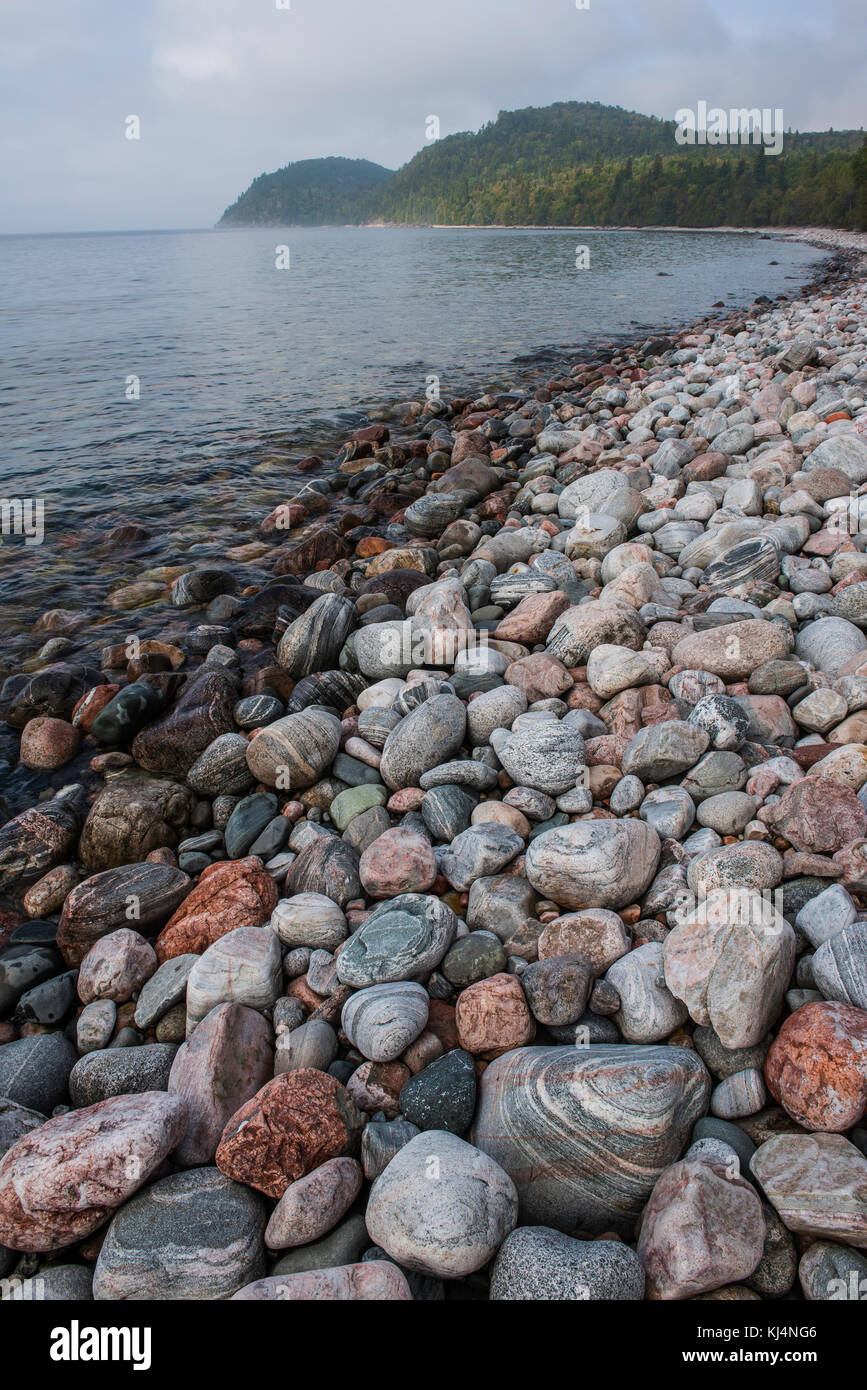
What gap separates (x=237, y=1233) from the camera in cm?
252

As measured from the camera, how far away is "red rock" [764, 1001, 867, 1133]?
242cm

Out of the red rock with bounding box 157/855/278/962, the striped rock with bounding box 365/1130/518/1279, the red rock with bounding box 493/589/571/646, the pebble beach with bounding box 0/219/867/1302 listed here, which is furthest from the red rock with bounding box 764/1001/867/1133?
the red rock with bounding box 493/589/571/646

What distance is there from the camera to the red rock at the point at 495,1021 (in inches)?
118

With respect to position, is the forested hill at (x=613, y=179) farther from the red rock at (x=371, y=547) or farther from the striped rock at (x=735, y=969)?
the striped rock at (x=735, y=969)

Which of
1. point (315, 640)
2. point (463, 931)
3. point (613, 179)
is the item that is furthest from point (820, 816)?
point (613, 179)

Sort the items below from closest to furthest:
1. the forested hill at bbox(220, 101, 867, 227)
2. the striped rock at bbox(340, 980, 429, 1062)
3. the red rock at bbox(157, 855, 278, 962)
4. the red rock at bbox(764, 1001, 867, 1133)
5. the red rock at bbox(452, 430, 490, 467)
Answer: the red rock at bbox(764, 1001, 867, 1133) < the striped rock at bbox(340, 980, 429, 1062) < the red rock at bbox(157, 855, 278, 962) < the red rock at bbox(452, 430, 490, 467) < the forested hill at bbox(220, 101, 867, 227)

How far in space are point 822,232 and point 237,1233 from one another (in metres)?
102

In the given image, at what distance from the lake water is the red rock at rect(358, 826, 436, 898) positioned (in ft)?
19.8

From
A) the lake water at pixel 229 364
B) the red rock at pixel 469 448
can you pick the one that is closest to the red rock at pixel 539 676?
the lake water at pixel 229 364

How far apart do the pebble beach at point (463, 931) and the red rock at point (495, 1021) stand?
0.02 metres

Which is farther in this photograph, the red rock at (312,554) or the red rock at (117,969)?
the red rock at (312,554)

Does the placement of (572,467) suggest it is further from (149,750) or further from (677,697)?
(149,750)

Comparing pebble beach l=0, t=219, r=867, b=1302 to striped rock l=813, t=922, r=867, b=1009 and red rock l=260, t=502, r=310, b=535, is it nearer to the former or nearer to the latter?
striped rock l=813, t=922, r=867, b=1009
